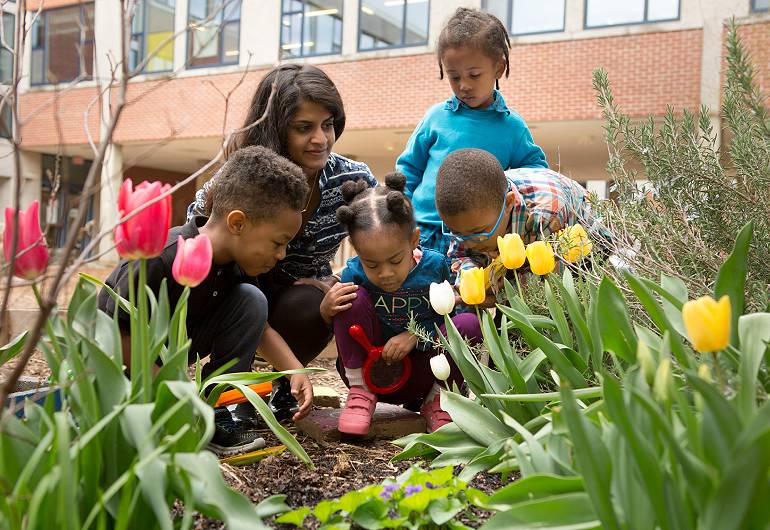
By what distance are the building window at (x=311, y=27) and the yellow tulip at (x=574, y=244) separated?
14.4m

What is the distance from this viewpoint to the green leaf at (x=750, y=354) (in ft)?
3.77

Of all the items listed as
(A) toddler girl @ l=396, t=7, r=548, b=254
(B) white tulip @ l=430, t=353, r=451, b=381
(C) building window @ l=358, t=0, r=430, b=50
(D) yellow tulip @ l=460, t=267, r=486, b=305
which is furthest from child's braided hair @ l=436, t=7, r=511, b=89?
(C) building window @ l=358, t=0, r=430, b=50

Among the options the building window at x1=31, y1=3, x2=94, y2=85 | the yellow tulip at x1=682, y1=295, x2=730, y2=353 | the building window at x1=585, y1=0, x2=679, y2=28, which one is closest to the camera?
the yellow tulip at x1=682, y1=295, x2=730, y2=353

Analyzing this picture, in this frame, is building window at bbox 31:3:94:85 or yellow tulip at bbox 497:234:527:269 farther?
building window at bbox 31:3:94:85

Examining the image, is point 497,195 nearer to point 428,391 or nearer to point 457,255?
point 457,255

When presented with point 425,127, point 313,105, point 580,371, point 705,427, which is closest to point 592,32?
point 425,127

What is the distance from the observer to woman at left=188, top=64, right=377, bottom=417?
2.87 m

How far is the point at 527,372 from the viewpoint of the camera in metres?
1.97

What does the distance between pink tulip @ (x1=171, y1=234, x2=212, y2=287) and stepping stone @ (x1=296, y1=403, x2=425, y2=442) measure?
47.8 inches

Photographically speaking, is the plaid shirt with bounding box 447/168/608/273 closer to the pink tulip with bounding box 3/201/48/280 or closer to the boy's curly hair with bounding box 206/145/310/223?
the boy's curly hair with bounding box 206/145/310/223

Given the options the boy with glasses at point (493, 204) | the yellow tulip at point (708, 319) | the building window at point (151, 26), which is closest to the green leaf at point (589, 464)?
the yellow tulip at point (708, 319)

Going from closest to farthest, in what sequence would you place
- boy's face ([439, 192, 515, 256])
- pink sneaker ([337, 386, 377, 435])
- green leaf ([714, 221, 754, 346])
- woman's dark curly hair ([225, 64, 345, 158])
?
green leaf ([714, 221, 754, 346]) → pink sneaker ([337, 386, 377, 435]) → boy's face ([439, 192, 515, 256]) → woman's dark curly hair ([225, 64, 345, 158])

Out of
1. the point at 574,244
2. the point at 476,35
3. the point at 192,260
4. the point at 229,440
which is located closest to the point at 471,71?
the point at 476,35

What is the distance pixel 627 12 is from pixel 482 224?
11834 millimetres
